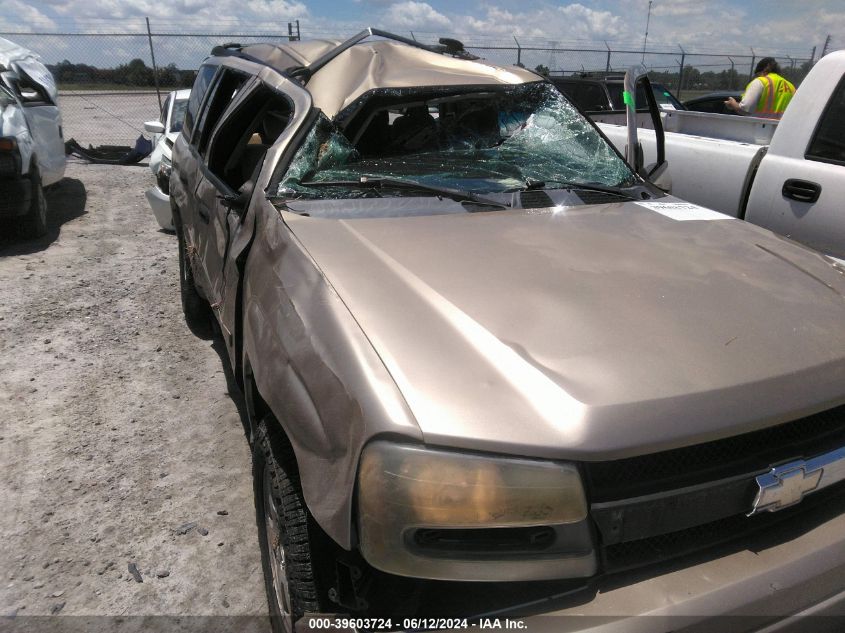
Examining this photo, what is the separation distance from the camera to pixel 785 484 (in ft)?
5.09

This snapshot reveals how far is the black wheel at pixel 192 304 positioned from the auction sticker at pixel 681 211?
10.0 feet

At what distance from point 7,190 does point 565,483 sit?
279 inches

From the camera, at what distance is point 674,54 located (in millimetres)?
21688

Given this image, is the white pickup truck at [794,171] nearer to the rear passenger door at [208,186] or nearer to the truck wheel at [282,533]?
the rear passenger door at [208,186]

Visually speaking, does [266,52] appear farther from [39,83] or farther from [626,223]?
[39,83]

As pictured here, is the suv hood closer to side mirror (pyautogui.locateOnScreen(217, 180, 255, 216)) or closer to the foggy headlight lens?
the foggy headlight lens

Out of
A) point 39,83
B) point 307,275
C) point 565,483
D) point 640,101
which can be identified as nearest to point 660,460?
point 565,483

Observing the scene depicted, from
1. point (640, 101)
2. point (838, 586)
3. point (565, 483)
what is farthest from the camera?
point (640, 101)

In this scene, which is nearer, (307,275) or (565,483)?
(565,483)

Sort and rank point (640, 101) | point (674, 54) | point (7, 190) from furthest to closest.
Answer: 1. point (674, 54)
2. point (640, 101)
3. point (7, 190)

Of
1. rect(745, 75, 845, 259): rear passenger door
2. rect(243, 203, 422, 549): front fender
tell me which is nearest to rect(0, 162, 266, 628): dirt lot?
rect(243, 203, 422, 549): front fender

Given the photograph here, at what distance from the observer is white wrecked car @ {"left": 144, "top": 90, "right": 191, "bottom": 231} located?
671 centimetres

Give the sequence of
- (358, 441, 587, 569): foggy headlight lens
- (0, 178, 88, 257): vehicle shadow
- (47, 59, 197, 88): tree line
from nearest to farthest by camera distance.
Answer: (358, 441, 587, 569): foggy headlight lens
(0, 178, 88, 257): vehicle shadow
(47, 59, 197, 88): tree line

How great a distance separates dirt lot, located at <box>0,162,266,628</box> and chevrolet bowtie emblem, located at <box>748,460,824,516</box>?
5.73ft
